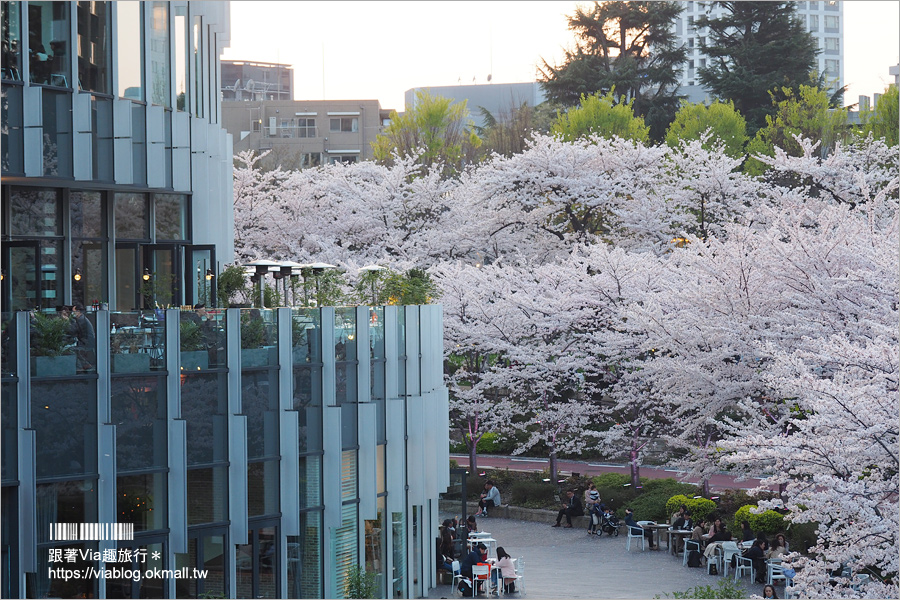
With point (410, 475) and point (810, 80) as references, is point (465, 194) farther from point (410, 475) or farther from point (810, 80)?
point (810, 80)

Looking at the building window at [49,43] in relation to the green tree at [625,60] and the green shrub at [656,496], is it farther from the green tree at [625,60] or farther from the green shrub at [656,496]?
the green tree at [625,60]

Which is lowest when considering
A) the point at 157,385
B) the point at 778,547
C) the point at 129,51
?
the point at 778,547

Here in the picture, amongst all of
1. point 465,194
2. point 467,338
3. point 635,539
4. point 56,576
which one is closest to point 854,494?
point 56,576

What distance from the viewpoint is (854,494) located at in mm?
13258

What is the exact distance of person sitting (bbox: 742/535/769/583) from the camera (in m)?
21.3

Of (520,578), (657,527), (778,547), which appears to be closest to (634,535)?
(657,527)

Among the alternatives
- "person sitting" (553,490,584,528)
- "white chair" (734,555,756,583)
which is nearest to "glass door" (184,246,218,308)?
"person sitting" (553,490,584,528)

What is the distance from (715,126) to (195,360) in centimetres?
4482

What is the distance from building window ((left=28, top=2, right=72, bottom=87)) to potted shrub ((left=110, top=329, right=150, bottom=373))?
18.1 ft

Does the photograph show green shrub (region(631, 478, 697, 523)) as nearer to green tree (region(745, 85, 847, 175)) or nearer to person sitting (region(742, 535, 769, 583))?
person sitting (region(742, 535, 769, 583))

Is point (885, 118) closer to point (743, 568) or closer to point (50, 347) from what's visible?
point (743, 568)

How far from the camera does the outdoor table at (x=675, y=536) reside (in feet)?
80.0

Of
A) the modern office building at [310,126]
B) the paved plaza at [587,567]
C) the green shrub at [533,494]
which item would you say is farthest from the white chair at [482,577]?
the modern office building at [310,126]

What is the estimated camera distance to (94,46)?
61.9 feet
